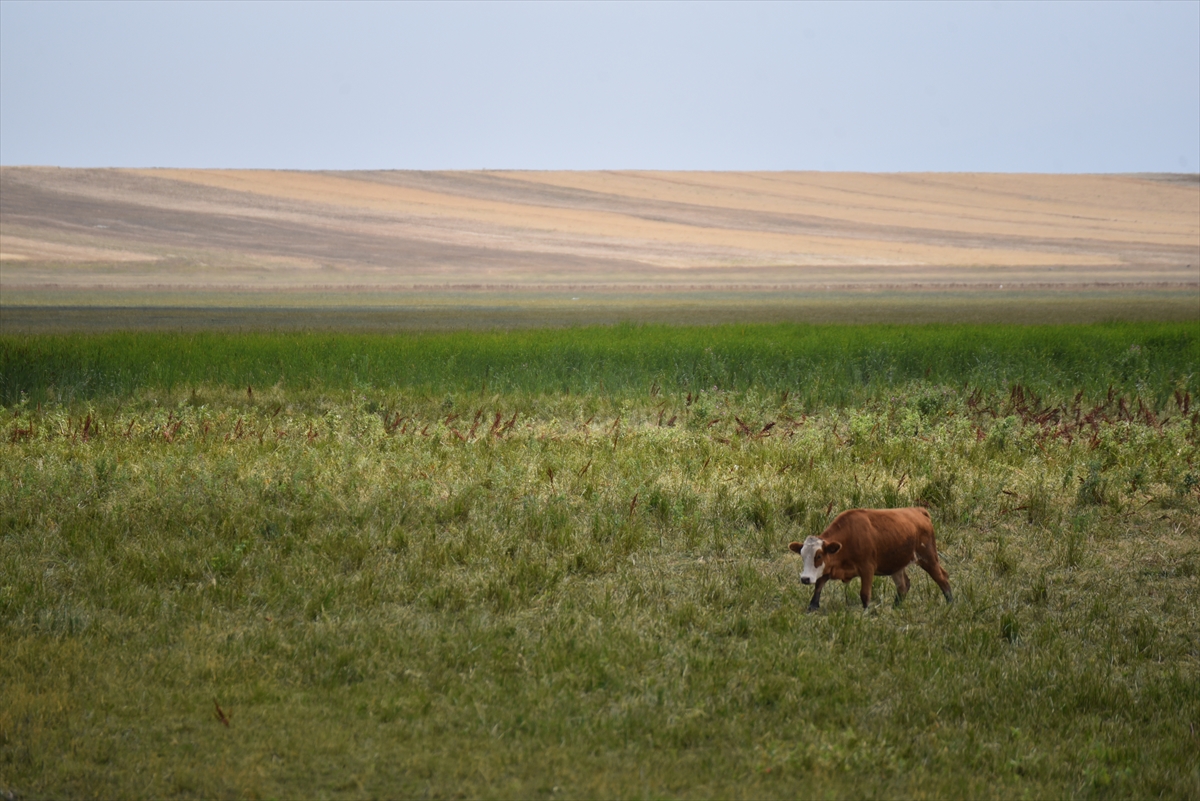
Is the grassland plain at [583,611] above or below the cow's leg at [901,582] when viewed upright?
below

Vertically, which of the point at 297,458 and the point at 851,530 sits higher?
the point at 851,530

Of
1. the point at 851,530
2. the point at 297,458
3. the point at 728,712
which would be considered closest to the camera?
the point at 728,712

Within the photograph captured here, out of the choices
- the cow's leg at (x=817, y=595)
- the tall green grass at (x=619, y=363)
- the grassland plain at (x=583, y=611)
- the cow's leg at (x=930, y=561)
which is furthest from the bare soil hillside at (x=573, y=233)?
→ the cow's leg at (x=930, y=561)

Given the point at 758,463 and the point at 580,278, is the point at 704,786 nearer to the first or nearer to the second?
the point at 758,463

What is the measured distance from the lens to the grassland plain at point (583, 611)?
4.91 metres

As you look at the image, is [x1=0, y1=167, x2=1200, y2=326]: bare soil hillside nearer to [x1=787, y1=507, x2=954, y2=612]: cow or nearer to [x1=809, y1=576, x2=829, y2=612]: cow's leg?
[x1=809, y1=576, x2=829, y2=612]: cow's leg

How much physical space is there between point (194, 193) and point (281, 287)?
43232 mm

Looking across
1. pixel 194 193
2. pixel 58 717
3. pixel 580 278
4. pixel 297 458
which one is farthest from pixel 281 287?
pixel 58 717

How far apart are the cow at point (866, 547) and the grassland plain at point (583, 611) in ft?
1.60

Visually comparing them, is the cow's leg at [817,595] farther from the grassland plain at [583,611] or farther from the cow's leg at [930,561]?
the cow's leg at [930,561]

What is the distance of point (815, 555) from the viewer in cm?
566

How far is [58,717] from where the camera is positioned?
5.25 m

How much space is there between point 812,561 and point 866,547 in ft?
1.44

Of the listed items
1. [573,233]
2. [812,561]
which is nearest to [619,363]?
[812,561]
